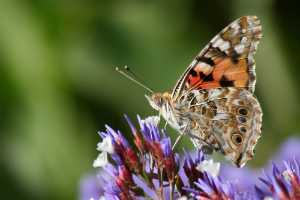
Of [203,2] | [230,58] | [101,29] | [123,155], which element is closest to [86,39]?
[101,29]

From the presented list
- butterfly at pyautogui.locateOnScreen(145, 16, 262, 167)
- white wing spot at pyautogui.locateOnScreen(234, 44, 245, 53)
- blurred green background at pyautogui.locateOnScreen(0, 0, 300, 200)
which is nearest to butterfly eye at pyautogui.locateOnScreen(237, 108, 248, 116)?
butterfly at pyautogui.locateOnScreen(145, 16, 262, 167)

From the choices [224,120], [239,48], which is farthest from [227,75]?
[224,120]

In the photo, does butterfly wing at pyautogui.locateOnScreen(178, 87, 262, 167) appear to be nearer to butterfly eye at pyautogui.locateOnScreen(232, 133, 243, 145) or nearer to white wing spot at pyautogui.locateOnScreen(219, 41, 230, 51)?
butterfly eye at pyautogui.locateOnScreen(232, 133, 243, 145)

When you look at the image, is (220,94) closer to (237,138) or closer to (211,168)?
(237,138)

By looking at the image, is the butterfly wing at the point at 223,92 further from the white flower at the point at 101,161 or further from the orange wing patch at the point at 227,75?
the white flower at the point at 101,161

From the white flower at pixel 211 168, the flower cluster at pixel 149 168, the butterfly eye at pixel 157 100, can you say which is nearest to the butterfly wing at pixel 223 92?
the butterfly eye at pixel 157 100

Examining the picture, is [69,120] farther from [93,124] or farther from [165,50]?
[165,50]
